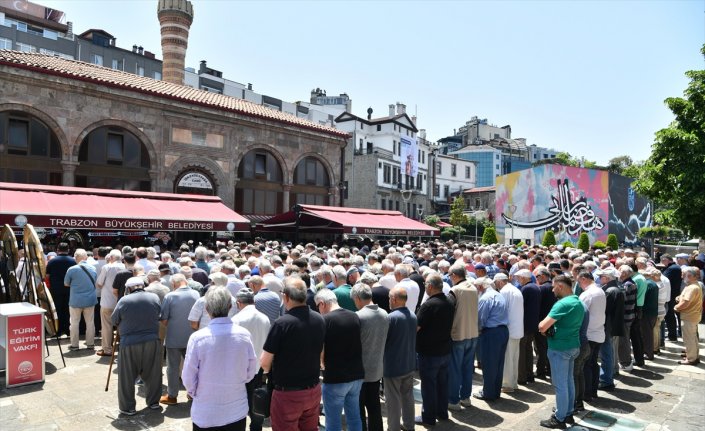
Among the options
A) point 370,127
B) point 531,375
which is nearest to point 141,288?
point 531,375

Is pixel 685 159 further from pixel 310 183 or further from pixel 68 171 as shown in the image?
pixel 68 171

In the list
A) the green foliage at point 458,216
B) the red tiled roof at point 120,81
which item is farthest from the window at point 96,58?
the green foliage at point 458,216

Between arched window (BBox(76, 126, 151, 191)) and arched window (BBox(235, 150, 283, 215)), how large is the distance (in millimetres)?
4699

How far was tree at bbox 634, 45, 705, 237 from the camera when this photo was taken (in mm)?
13984

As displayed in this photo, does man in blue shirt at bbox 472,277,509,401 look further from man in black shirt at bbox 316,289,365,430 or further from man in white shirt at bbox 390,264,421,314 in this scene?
man in black shirt at bbox 316,289,365,430

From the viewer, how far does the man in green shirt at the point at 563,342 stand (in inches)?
227

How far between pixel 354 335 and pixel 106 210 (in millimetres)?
12718

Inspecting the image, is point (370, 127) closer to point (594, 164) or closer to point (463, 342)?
point (594, 164)

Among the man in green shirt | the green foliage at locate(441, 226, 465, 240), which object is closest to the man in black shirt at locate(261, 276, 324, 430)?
the man in green shirt

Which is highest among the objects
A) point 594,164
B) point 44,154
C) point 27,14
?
point 27,14

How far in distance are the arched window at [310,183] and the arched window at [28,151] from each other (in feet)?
37.4

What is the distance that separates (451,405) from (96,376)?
5392 millimetres

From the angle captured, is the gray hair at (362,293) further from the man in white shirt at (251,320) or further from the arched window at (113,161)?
the arched window at (113,161)

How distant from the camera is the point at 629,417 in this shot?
6398 millimetres
